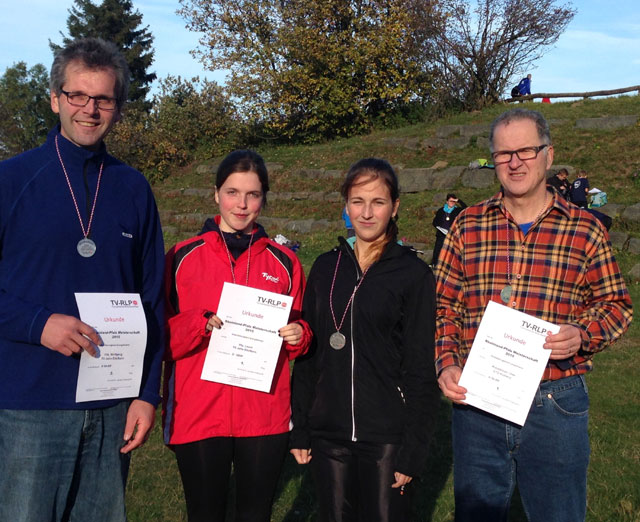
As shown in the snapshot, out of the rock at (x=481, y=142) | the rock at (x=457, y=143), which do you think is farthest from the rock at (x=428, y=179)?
the rock at (x=457, y=143)

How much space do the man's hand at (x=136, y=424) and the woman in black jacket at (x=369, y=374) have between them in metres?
0.76

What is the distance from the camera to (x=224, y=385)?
2.91 meters

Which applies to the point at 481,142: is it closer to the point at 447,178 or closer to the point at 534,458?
the point at 447,178

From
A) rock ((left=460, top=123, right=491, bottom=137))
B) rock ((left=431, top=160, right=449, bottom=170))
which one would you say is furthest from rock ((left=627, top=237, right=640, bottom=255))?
rock ((left=460, top=123, right=491, bottom=137))

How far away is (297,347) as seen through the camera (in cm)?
288

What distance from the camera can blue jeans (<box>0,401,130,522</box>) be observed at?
2197mm

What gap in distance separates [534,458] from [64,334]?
1936mm

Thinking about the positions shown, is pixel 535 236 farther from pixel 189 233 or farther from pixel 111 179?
pixel 189 233

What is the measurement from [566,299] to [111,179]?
1.94 meters

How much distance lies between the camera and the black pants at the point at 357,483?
8.98 ft

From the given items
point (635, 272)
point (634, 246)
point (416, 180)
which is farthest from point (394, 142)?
point (635, 272)

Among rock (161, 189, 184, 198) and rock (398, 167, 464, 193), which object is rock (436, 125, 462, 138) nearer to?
rock (398, 167, 464, 193)

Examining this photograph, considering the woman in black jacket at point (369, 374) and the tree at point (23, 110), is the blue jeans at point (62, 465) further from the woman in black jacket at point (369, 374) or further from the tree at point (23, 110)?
the tree at point (23, 110)

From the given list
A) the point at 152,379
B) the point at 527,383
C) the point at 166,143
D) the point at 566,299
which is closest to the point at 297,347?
the point at 152,379
